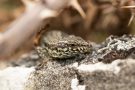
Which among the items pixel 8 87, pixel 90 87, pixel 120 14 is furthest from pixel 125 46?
pixel 120 14

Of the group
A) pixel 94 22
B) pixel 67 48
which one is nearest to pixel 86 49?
pixel 67 48

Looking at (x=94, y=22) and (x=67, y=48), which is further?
(x=94, y=22)

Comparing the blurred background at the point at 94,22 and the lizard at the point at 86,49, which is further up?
the blurred background at the point at 94,22

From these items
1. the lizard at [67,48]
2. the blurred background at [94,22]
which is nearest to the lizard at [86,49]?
the lizard at [67,48]

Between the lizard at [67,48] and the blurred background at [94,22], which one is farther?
the blurred background at [94,22]

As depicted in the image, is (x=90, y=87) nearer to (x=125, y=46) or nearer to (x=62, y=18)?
(x=125, y=46)

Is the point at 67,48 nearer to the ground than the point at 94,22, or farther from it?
nearer to the ground

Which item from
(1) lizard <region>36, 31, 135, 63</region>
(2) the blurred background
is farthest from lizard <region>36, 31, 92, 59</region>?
(2) the blurred background

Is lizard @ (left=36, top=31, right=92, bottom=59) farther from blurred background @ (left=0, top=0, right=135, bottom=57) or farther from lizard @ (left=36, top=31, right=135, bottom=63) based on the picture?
blurred background @ (left=0, top=0, right=135, bottom=57)

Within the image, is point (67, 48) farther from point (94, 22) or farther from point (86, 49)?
point (94, 22)

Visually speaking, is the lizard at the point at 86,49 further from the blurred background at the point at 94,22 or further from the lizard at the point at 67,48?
the blurred background at the point at 94,22

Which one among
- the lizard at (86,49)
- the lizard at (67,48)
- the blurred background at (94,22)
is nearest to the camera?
the lizard at (86,49)
